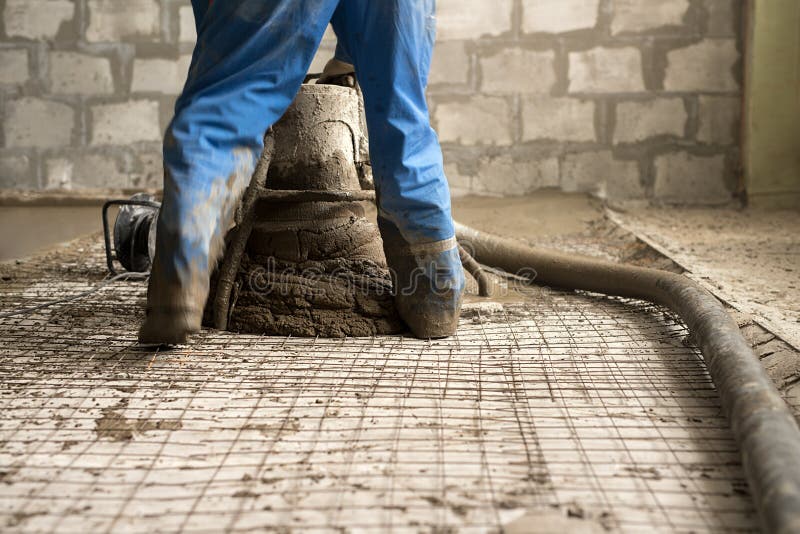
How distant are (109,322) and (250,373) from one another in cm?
66

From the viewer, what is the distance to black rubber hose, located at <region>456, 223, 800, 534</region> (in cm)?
100

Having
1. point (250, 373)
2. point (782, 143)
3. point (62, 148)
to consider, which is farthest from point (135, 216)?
point (782, 143)

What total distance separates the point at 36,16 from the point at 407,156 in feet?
12.6

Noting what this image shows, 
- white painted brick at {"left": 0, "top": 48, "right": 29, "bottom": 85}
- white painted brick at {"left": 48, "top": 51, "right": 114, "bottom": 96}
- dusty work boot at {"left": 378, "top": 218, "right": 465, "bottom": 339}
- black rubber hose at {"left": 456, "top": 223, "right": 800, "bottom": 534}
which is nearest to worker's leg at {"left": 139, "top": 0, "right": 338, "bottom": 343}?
dusty work boot at {"left": 378, "top": 218, "right": 465, "bottom": 339}

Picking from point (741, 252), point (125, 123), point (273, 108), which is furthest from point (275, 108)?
point (125, 123)

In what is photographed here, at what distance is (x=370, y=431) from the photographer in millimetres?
1324

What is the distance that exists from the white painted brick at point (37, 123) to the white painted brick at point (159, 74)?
0.48 meters

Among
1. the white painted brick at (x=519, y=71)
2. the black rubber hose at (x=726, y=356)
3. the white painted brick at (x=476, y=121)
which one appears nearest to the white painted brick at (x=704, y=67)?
the white painted brick at (x=519, y=71)

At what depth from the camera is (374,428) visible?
134cm

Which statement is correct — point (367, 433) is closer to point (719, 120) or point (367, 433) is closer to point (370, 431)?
point (370, 431)

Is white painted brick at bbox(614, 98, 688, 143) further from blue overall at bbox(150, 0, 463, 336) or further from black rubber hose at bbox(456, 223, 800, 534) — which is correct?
blue overall at bbox(150, 0, 463, 336)

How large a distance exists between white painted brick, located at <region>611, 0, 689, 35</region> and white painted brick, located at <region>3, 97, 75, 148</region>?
135 inches

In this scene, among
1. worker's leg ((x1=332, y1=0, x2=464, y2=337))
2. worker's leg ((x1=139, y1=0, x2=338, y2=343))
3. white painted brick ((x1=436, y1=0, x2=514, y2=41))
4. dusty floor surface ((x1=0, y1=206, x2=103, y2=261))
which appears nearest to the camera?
worker's leg ((x1=139, y1=0, x2=338, y2=343))

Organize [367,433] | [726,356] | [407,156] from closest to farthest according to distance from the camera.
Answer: [367,433], [726,356], [407,156]
